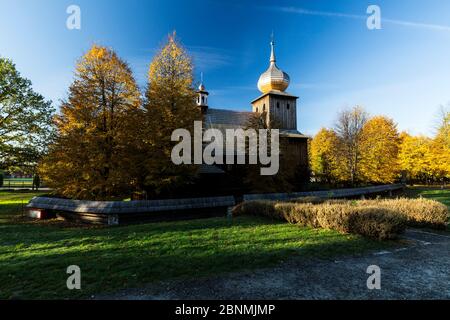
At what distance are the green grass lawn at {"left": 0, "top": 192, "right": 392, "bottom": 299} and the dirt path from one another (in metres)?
0.41

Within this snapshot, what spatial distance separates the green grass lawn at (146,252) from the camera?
14.5 ft

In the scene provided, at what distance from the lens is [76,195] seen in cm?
1202

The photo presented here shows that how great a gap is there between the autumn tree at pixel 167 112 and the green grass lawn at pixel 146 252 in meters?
4.33

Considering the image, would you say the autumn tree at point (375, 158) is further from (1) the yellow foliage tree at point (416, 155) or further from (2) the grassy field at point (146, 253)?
(2) the grassy field at point (146, 253)

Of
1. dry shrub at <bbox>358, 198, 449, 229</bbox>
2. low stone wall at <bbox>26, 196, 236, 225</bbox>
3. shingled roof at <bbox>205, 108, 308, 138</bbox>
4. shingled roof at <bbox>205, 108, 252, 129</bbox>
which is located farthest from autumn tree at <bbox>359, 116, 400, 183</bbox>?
low stone wall at <bbox>26, 196, 236, 225</bbox>

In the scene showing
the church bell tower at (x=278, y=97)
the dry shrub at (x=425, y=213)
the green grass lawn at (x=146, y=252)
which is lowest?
the green grass lawn at (x=146, y=252)

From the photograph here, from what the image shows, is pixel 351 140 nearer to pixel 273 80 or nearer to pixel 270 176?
pixel 273 80

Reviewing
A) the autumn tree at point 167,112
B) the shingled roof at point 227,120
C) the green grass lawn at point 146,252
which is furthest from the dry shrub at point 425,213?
the shingled roof at point 227,120

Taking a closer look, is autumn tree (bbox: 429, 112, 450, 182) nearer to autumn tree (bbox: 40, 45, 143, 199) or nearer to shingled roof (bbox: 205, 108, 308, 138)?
shingled roof (bbox: 205, 108, 308, 138)

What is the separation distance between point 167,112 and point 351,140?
80.4 feet

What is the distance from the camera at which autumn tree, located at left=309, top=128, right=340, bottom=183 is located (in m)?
30.2

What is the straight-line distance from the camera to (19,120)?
18.3 m
